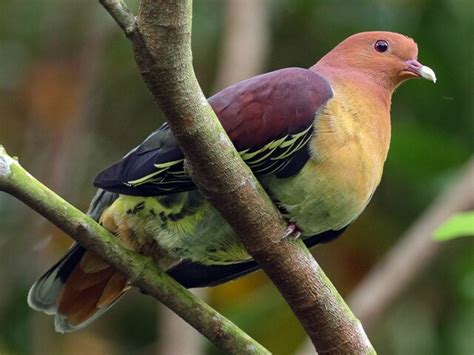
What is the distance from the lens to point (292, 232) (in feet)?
9.39

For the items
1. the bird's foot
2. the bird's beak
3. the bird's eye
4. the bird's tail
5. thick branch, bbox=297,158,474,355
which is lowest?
thick branch, bbox=297,158,474,355

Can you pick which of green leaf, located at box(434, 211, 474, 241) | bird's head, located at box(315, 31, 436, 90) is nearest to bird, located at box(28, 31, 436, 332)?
bird's head, located at box(315, 31, 436, 90)

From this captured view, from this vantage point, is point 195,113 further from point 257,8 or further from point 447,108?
point 447,108

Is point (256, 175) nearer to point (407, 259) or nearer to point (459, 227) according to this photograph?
point (459, 227)

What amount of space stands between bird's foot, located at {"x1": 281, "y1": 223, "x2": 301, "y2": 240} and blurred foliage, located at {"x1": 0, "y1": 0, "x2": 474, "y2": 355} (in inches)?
78.9

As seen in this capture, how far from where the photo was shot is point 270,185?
3084 mm

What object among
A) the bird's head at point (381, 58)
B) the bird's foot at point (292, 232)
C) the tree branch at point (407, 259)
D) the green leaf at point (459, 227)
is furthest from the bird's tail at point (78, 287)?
the tree branch at point (407, 259)

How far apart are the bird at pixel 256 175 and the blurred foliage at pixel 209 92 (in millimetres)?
1461

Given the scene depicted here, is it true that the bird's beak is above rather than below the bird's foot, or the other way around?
below

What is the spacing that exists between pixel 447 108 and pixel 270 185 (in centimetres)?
277

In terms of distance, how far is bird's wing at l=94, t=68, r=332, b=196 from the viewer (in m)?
3.00

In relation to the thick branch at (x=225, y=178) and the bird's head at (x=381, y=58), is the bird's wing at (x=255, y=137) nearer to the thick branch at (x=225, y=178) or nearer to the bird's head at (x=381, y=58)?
the thick branch at (x=225, y=178)

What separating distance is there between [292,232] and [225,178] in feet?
1.20

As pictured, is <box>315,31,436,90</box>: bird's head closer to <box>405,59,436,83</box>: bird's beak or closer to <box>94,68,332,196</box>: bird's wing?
<box>405,59,436,83</box>: bird's beak
